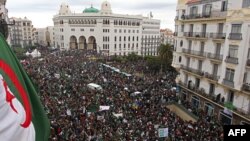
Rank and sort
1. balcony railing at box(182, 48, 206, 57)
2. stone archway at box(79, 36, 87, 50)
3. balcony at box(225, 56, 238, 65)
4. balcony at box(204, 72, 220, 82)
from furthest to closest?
stone archway at box(79, 36, 87, 50), balcony railing at box(182, 48, 206, 57), balcony at box(204, 72, 220, 82), balcony at box(225, 56, 238, 65)

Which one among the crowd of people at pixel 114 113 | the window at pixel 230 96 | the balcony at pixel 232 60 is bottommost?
the crowd of people at pixel 114 113

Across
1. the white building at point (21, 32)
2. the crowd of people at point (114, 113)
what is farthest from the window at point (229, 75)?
the white building at point (21, 32)

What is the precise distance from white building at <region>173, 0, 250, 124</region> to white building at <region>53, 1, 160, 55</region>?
56.4m

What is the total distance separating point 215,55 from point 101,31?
64.1 metres

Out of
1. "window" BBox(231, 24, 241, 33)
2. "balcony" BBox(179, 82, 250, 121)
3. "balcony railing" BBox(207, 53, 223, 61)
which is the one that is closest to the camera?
"balcony" BBox(179, 82, 250, 121)

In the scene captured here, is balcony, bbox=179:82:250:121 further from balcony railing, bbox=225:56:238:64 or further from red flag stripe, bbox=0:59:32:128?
red flag stripe, bbox=0:59:32:128

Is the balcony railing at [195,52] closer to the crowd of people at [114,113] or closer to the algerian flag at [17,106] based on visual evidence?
the crowd of people at [114,113]

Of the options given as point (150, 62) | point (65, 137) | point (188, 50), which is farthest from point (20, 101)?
point (150, 62)

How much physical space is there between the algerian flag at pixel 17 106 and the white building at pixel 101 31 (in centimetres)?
8216

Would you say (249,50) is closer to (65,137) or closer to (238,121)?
(238,121)

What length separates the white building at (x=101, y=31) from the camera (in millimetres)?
85562

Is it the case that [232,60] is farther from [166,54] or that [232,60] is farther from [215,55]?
[166,54]

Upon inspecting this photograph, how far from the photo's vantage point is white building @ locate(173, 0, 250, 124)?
20797 mm

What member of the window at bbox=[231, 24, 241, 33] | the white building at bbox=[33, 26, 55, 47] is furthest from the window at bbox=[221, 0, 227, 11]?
the white building at bbox=[33, 26, 55, 47]
